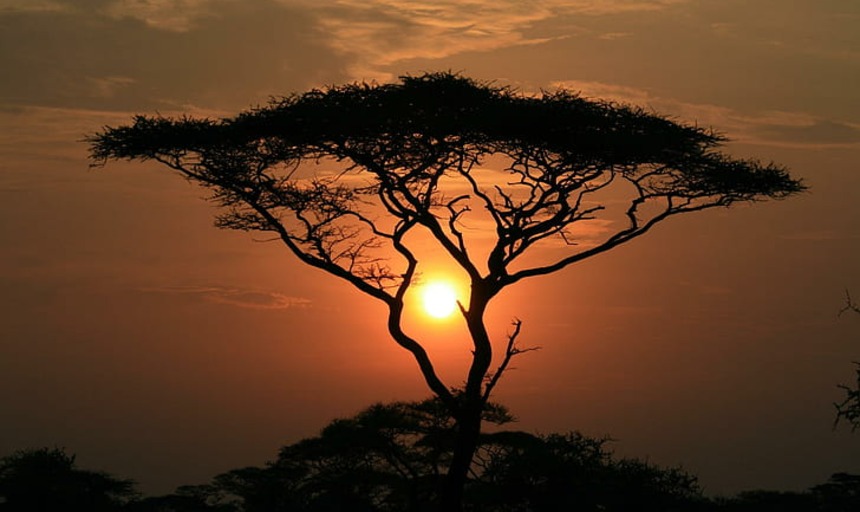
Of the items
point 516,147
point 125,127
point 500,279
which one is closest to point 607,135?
point 516,147

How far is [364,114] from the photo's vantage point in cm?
2788

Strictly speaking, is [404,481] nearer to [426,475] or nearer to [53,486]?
[426,475]

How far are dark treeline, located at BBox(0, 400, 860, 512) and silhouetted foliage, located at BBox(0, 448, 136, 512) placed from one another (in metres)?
0.03

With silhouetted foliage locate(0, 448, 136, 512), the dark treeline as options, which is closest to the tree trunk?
the dark treeline

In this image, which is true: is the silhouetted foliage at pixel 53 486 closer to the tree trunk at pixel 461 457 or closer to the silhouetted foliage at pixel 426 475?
the silhouetted foliage at pixel 426 475

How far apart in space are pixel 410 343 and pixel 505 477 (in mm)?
4311

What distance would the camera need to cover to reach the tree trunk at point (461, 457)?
26312 mm

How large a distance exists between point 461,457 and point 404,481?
4699 millimetres

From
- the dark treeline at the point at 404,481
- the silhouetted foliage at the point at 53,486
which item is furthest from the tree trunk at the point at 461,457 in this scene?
the silhouetted foliage at the point at 53,486

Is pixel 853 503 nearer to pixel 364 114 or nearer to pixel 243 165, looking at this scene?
pixel 364 114

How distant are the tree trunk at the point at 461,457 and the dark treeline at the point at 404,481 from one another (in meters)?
1.99

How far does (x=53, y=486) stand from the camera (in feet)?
103

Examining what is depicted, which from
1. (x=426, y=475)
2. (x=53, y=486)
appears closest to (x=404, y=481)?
(x=426, y=475)

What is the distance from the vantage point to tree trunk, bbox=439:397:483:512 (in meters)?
26.3
